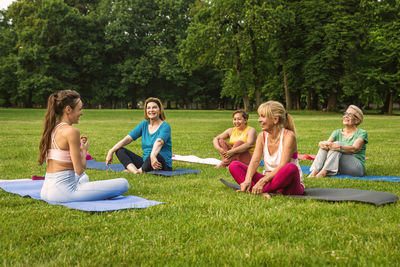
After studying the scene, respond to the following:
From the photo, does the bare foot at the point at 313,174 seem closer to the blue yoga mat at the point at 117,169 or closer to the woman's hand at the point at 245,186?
the blue yoga mat at the point at 117,169

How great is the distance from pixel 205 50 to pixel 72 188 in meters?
37.9

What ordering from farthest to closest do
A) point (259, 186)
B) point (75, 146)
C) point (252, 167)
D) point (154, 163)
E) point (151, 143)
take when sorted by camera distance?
point (151, 143)
point (154, 163)
point (252, 167)
point (259, 186)
point (75, 146)

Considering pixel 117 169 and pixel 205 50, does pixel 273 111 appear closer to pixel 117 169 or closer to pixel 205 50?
pixel 117 169

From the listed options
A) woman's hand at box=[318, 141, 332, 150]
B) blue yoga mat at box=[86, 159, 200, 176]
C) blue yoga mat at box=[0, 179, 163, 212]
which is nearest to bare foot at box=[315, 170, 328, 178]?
woman's hand at box=[318, 141, 332, 150]

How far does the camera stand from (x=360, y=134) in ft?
24.4

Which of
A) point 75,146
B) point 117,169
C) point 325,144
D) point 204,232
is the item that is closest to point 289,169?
point 204,232

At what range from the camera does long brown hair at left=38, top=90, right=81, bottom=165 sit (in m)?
4.65

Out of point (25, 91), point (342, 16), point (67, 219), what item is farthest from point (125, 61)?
point (67, 219)

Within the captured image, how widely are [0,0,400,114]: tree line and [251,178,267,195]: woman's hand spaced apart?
33.9 metres

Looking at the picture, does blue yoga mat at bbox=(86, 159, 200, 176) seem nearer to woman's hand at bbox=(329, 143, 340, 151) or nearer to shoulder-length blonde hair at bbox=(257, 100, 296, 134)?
woman's hand at bbox=(329, 143, 340, 151)

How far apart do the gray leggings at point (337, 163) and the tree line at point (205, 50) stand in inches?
1243

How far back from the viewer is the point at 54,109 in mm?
4664

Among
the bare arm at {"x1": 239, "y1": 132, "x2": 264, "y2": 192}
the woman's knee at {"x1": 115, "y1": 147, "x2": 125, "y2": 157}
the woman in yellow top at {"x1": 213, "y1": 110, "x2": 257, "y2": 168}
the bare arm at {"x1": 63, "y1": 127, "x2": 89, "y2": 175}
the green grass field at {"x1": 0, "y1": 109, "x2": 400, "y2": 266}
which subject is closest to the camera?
the green grass field at {"x1": 0, "y1": 109, "x2": 400, "y2": 266}

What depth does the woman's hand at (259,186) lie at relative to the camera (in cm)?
523
